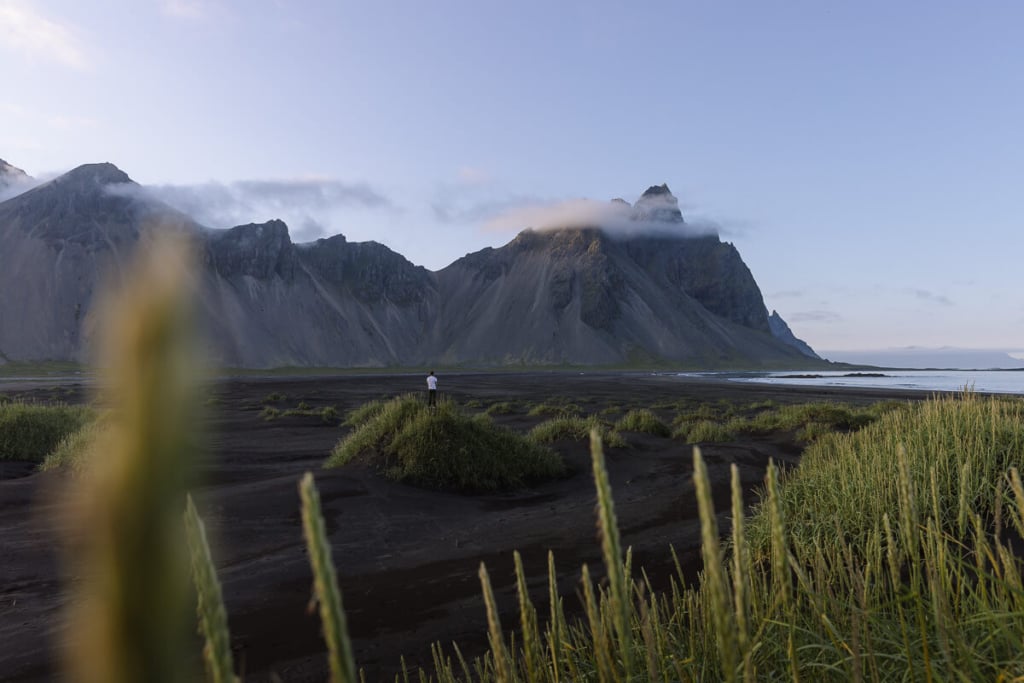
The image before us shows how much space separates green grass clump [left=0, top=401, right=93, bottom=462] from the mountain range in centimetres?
6331

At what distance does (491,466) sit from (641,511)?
2.92 m

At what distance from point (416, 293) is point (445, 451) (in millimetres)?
121467

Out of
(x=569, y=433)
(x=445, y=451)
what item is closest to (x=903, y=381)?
(x=569, y=433)

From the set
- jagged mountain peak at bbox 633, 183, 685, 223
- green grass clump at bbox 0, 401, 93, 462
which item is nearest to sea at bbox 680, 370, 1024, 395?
green grass clump at bbox 0, 401, 93, 462

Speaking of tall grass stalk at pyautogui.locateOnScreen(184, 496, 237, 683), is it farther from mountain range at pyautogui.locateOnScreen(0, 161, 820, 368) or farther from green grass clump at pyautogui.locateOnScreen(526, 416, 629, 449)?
mountain range at pyautogui.locateOnScreen(0, 161, 820, 368)

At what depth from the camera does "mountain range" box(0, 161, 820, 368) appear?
87125 mm

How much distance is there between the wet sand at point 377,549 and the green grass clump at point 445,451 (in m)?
0.43

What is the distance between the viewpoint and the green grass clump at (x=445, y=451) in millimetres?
10859

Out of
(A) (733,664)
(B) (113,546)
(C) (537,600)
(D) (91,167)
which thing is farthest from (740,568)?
(D) (91,167)

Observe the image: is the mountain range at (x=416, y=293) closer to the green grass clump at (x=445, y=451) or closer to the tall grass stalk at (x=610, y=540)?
the green grass clump at (x=445, y=451)

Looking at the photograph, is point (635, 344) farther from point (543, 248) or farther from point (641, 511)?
point (641, 511)

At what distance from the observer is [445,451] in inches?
436

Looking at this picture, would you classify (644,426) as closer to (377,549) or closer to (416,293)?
(377,549)

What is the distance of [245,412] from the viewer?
2641 centimetres
